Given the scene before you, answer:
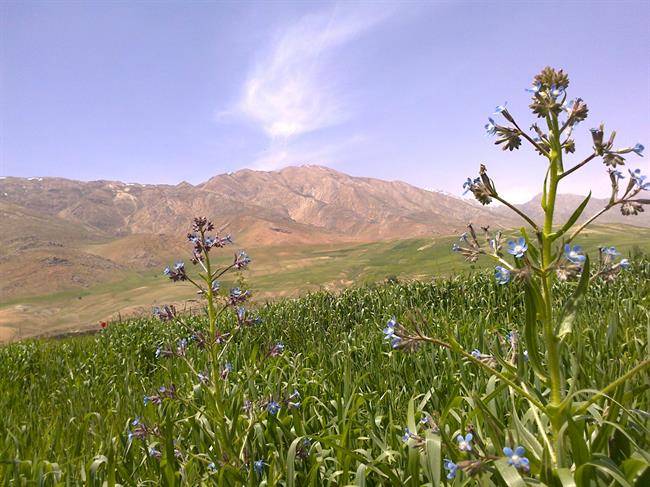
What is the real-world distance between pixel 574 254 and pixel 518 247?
0.18 m

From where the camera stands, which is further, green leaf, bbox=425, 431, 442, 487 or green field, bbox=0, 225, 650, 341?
green field, bbox=0, 225, 650, 341

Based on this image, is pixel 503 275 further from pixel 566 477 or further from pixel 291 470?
pixel 291 470

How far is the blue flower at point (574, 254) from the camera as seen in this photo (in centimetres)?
155

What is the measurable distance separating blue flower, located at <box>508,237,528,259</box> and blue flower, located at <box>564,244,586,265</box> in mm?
141

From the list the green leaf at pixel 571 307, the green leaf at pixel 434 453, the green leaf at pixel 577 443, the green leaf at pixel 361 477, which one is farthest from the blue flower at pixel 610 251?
the green leaf at pixel 361 477

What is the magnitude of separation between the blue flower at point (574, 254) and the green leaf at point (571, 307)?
0.9 inches

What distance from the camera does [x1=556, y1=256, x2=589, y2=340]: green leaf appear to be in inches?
60.6

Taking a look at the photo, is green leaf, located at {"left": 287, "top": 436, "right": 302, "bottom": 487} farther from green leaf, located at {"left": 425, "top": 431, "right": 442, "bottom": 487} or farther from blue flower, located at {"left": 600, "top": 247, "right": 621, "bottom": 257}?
blue flower, located at {"left": 600, "top": 247, "right": 621, "bottom": 257}

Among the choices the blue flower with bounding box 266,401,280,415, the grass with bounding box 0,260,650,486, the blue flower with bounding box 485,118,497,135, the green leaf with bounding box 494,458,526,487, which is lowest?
the grass with bounding box 0,260,650,486

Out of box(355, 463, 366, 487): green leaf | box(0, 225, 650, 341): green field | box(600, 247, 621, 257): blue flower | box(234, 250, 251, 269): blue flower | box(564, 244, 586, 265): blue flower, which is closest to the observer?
box(564, 244, 586, 265): blue flower

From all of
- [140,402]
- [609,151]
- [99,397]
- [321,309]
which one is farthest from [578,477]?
[321,309]

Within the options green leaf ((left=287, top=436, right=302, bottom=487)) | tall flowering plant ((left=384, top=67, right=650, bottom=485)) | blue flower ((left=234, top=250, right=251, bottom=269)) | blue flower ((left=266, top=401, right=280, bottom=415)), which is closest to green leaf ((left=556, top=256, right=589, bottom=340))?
tall flowering plant ((left=384, top=67, right=650, bottom=485))

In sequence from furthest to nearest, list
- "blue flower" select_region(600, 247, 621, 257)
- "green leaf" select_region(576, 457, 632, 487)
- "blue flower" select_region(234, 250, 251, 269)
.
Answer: "blue flower" select_region(234, 250, 251, 269) < "blue flower" select_region(600, 247, 621, 257) < "green leaf" select_region(576, 457, 632, 487)

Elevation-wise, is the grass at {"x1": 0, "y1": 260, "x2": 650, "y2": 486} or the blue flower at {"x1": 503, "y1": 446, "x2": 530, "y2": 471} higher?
the blue flower at {"x1": 503, "y1": 446, "x2": 530, "y2": 471}
